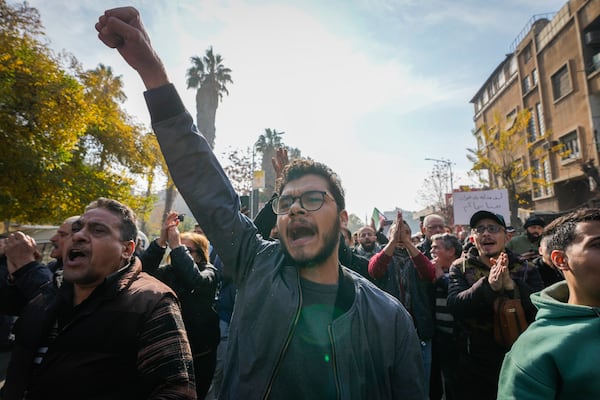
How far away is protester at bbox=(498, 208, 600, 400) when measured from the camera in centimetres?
149

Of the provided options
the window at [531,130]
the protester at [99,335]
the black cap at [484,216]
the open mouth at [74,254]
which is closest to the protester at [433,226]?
the black cap at [484,216]

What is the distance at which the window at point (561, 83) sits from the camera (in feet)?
68.1

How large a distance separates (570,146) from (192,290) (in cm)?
2557

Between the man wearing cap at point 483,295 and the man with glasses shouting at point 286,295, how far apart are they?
1.60m

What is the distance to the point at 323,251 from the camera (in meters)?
1.72

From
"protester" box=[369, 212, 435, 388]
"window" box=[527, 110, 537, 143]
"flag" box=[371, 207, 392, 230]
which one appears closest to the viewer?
"protester" box=[369, 212, 435, 388]

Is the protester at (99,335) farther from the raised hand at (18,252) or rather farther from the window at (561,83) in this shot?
the window at (561,83)

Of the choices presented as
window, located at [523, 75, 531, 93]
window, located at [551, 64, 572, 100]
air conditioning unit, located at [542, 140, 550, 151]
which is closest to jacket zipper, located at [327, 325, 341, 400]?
window, located at [551, 64, 572, 100]

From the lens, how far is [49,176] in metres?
10.7

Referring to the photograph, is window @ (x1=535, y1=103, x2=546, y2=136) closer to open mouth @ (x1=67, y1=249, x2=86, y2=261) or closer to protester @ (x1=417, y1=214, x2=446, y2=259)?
protester @ (x1=417, y1=214, x2=446, y2=259)

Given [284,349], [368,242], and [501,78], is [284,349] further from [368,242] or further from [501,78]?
[501,78]

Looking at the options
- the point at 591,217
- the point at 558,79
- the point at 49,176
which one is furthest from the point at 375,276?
the point at 558,79

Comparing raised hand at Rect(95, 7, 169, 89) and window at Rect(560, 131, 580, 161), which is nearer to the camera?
raised hand at Rect(95, 7, 169, 89)

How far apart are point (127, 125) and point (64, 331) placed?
17.6m
